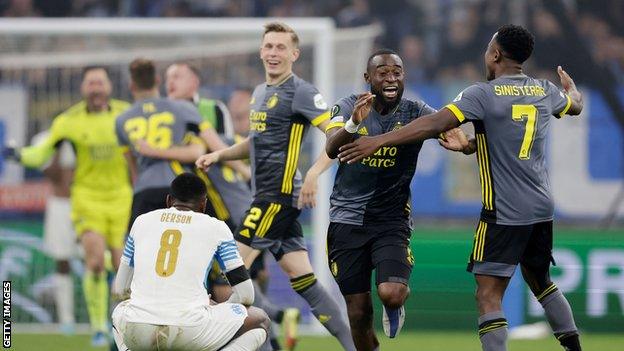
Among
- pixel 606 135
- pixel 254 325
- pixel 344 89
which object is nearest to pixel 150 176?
pixel 254 325

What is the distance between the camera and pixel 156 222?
7.91m

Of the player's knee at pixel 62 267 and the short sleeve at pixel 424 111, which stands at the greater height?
the short sleeve at pixel 424 111

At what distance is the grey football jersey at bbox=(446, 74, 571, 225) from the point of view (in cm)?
798

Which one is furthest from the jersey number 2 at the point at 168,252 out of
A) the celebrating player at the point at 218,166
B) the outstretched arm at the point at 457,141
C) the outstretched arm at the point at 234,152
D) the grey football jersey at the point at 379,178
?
the celebrating player at the point at 218,166

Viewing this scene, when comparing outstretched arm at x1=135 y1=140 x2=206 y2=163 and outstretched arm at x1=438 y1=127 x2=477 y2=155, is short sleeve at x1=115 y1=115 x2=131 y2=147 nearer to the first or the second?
outstretched arm at x1=135 y1=140 x2=206 y2=163

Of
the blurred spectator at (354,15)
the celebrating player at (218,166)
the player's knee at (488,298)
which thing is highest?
the blurred spectator at (354,15)

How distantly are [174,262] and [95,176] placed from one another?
232 inches

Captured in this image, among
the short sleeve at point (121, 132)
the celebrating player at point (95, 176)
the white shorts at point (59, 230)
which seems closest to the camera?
A: the short sleeve at point (121, 132)

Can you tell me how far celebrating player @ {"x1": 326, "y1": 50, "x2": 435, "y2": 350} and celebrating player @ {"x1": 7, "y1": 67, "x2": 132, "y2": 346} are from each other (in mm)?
4883

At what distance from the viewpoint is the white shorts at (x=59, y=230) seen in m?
14.1

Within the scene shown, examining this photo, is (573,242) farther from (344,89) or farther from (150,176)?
(150,176)

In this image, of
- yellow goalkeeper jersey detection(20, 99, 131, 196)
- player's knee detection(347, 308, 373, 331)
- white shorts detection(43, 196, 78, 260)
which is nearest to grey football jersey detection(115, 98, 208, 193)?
yellow goalkeeper jersey detection(20, 99, 131, 196)

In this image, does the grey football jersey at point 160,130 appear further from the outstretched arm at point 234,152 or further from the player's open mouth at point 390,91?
the player's open mouth at point 390,91

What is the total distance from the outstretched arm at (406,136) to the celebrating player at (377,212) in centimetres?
52
